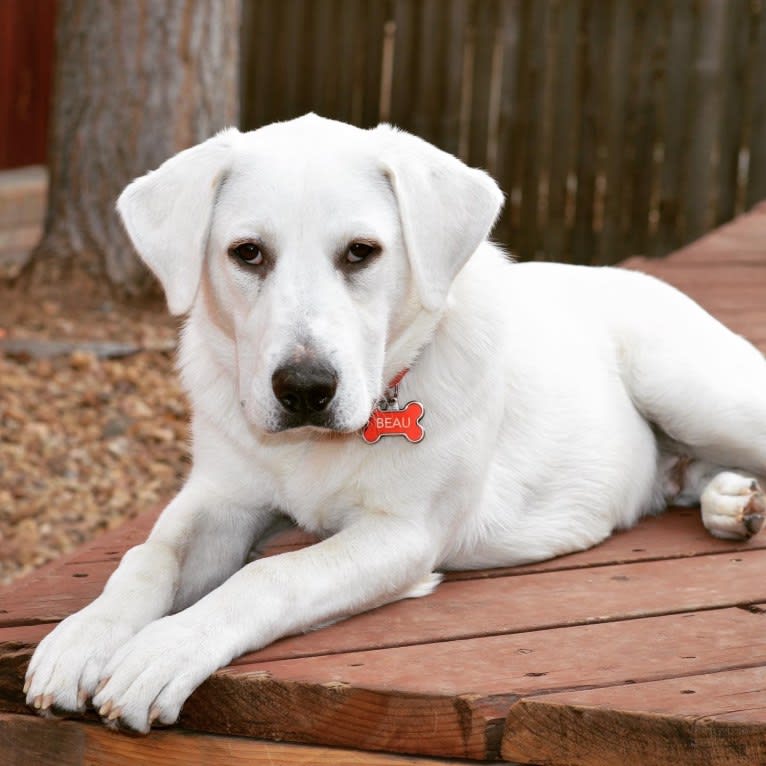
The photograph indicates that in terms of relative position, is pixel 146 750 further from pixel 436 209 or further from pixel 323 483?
pixel 436 209

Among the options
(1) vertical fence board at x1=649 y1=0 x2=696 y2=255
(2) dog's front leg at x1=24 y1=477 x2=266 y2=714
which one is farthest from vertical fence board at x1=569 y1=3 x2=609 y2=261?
(2) dog's front leg at x1=24 y1=477 x2=266 y2=714

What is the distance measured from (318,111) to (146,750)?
7.64m

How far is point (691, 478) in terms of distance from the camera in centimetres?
378

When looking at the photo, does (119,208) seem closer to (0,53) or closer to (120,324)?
(120,324)

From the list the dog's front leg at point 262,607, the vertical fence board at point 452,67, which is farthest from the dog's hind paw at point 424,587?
the vertical fence board at point 452,67

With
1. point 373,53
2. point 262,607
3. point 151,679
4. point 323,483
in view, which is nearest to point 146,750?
point 151,679

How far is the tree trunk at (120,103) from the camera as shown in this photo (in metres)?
6.47

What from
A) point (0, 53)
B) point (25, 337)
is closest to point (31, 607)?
point (25, 337)

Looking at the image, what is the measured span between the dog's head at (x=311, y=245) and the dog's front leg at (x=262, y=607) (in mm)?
260

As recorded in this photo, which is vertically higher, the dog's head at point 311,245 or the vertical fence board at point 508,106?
the dog's head at point 311,245

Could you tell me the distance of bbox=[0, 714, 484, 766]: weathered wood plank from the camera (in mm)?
2553

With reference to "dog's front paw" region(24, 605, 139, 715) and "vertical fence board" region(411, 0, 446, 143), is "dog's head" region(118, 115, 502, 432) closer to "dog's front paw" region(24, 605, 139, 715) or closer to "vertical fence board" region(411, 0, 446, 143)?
"dog's front paw" region(24, 605, 139, 715)

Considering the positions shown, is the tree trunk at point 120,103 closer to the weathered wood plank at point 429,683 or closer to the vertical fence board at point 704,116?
the vertical fence board at point 704,116

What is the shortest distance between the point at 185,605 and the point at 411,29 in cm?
689
